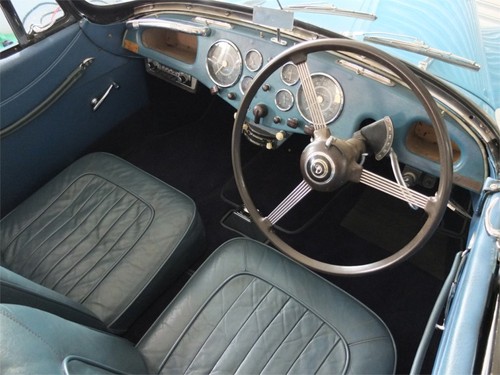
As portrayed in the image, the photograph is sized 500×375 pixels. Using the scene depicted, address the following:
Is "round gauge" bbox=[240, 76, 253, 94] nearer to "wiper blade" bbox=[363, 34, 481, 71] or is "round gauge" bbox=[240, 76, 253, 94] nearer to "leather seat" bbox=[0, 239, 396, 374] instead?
"wiper blade" bbox=[363, 34, 481, 71]

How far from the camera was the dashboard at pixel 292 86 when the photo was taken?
1100 millimetres

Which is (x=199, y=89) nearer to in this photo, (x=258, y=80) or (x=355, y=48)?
(x=258, y=80)

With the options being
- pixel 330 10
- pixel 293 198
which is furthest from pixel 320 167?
pixel 330 10

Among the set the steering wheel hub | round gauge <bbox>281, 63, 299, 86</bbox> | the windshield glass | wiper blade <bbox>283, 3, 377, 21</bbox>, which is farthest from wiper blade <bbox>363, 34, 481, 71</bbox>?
the steering wheel hub

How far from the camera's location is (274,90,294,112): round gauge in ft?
4.23

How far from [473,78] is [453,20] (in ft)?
1.19

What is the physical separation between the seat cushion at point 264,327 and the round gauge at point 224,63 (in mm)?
576

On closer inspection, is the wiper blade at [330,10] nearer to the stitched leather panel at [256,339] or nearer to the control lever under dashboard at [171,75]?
the control lever under dashboard at [171,75]

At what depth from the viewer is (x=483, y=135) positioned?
1.03 m

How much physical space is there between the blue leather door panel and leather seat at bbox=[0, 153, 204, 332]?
166mm

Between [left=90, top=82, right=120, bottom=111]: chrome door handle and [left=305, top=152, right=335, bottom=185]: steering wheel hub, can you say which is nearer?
[left=305, top=152, right=335, bottom=185]: steering wheel hub

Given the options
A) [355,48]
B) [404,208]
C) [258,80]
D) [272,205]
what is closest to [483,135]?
[355,48]

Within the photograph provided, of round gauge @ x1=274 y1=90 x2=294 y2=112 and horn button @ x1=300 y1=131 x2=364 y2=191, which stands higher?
round gauge @ x1=274 y1=90 x2=294 y2=112

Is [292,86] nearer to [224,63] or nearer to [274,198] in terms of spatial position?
[224,63]
